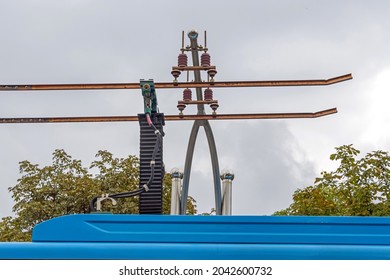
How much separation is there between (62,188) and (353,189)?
437 inches

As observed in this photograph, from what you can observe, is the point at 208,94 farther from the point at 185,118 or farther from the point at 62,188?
the point at 62,188

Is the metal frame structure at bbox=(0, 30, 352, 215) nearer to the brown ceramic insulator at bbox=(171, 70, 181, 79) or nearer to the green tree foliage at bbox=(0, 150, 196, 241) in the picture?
the brown ceramic insulator at bbox=(171, 70, 181, 79)

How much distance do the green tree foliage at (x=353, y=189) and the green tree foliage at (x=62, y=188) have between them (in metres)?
5.47

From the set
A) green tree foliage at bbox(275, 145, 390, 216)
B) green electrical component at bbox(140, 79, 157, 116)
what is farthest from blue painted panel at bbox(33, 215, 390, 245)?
green tree foliage at bbox(275, 145, 390, 216)

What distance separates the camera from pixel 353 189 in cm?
1600

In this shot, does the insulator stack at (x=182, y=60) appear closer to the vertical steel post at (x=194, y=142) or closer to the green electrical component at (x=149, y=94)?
Result: the vertical steel post at (x=194, y=142)

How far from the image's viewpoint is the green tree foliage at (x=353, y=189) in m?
15.6

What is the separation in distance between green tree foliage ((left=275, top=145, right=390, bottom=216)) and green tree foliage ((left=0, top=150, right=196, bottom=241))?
5.47 metres

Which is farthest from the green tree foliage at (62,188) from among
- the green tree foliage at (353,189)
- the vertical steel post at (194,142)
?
the vertical steel post at (194,142)

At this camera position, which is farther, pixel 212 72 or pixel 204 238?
pixel 212 72

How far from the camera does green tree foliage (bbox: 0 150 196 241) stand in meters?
22.6

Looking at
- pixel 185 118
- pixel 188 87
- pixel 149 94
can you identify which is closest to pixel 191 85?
pixel 188 87

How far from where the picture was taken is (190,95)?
297 inches
